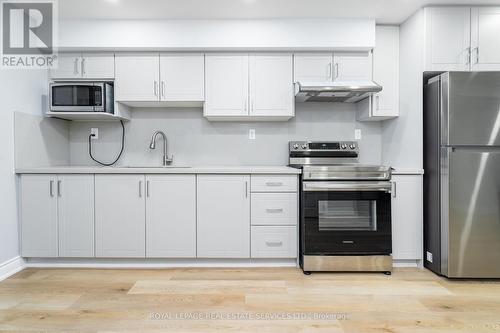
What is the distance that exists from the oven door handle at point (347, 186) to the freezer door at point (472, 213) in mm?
464

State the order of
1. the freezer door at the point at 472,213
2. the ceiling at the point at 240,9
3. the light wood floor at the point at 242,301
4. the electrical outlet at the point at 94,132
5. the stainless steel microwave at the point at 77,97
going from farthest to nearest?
the electrical outlet at the point at 94,132 < the stainless steel microwave at the point at 77,97 < the ceiling at the point at 240,9 < the freezer door at the point at 472,213 < the light wood floor at the point at 242,301

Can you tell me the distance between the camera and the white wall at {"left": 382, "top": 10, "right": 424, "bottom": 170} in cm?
279

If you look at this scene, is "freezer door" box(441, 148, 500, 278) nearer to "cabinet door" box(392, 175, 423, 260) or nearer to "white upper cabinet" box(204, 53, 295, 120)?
"cabinet door" box(392, 175, 423, 260)

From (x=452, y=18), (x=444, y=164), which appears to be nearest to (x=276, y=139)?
(x=444, y=164)

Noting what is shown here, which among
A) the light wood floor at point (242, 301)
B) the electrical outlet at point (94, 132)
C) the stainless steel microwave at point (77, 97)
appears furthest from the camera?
the electrical outlet at point (94, 132)

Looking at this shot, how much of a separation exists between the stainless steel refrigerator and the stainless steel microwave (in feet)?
9.64

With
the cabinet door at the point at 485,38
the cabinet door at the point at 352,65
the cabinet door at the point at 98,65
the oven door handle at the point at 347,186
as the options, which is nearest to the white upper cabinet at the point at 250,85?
the cabinet door at the point at 352,65

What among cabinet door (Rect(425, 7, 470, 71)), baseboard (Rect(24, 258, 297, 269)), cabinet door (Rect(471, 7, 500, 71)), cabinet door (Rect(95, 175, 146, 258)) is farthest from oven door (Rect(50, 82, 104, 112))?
cabinet door (Rect(471, 7, 500, 71))

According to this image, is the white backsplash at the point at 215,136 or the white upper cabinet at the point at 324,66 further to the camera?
the white backsplash at the point at 215,136

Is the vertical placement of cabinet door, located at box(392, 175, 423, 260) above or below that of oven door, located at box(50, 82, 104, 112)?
below

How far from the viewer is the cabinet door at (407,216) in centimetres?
279

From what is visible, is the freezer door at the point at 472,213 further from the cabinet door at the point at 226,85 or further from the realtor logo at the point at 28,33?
the realtor logo at the point at 28,33

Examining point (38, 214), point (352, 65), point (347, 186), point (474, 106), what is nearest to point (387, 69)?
point (352, 65)

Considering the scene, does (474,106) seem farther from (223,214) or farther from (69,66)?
(69,66)
